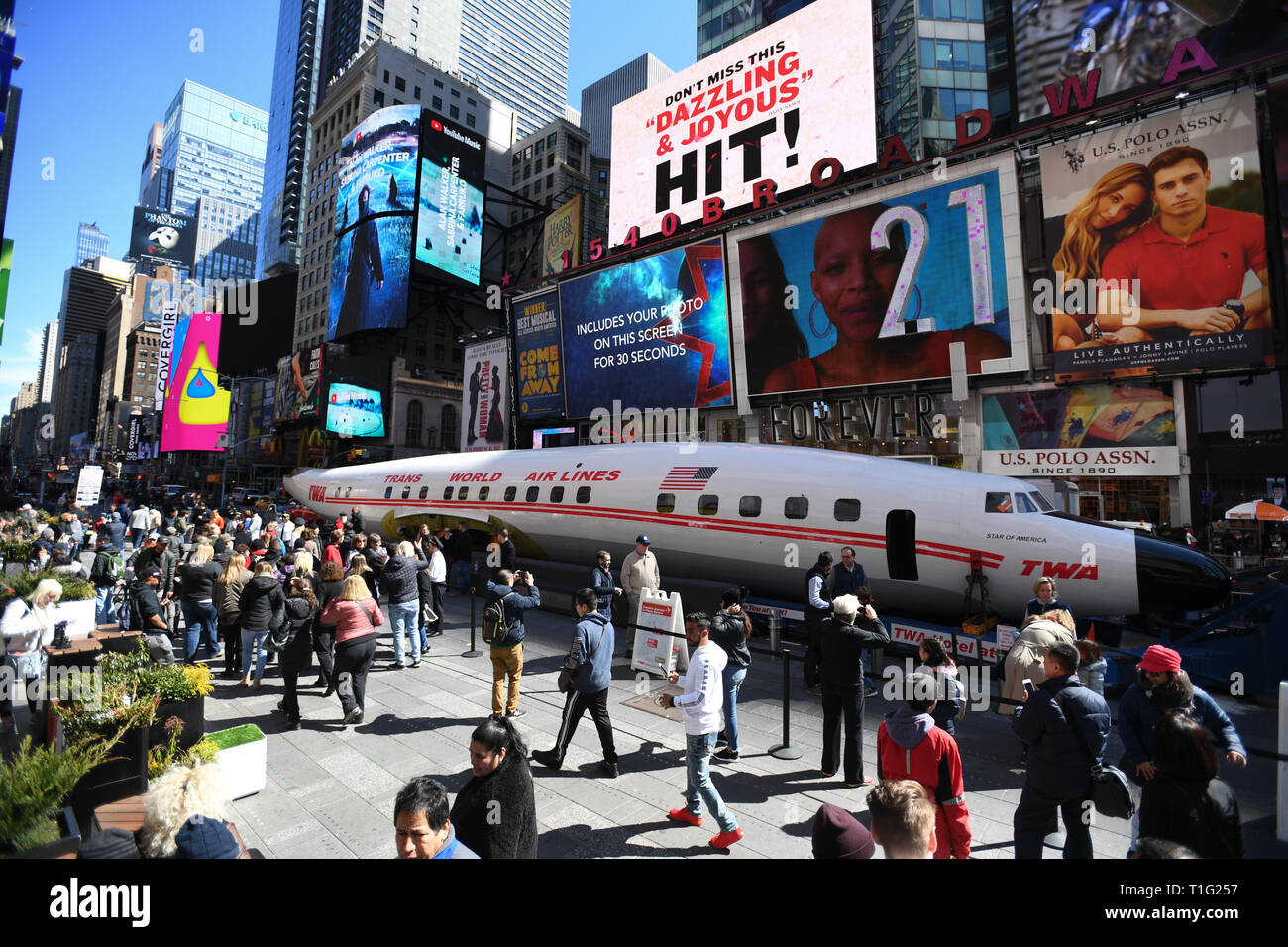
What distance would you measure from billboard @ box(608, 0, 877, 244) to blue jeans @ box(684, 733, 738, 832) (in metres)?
32.6

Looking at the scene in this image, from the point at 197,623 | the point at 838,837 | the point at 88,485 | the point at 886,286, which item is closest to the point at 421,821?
the point at 838,837

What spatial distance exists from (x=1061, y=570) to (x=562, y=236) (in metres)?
53.9

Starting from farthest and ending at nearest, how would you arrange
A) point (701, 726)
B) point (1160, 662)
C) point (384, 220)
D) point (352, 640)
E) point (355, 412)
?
point (384, 220) → point (355, 412) → point (352, 640) → point (701, 726) → point (1160, 662)

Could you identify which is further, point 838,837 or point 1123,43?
point 1123,43

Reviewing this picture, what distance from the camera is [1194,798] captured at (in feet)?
13.4

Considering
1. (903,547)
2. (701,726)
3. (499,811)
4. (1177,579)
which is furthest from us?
(903,547)

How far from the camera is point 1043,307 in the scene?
85.1 ft

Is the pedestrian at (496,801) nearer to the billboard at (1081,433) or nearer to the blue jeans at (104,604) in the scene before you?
the blue jeans at (104,604)

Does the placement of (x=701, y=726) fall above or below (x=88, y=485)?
below

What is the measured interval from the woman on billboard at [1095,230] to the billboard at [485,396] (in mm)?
38218

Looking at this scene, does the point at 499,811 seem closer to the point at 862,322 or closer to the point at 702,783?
the point at 702,783
